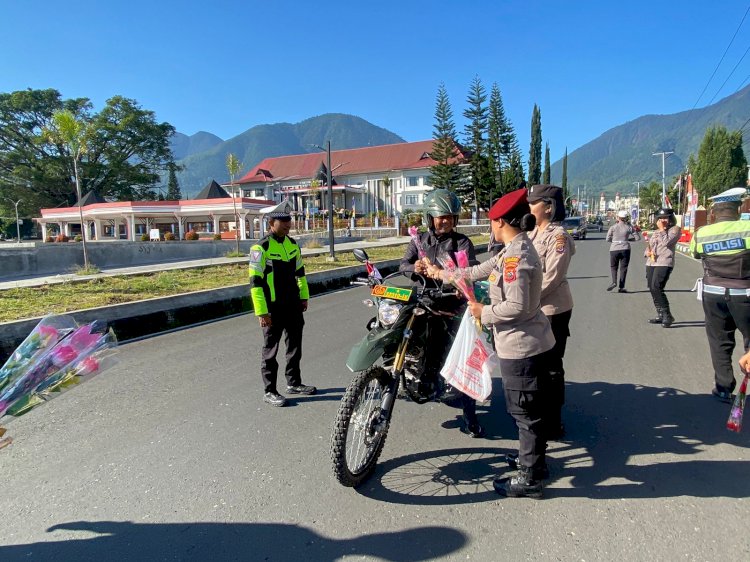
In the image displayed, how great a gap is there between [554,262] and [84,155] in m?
60.1

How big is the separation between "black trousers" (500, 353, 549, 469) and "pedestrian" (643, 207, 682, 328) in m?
5.87

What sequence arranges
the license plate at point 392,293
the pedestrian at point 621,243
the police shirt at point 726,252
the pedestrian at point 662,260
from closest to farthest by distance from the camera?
1. the license plate at point 392,293
2. the police shirt at point 726,252
3. the pedestrian at point 662,260
4. the pedestrian at point 621,243

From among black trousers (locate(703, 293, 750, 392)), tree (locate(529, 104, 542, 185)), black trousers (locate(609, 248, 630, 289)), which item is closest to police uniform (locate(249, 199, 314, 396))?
black trousers (locate(703, 293, 750, 392))

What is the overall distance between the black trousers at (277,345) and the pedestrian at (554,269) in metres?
2.34

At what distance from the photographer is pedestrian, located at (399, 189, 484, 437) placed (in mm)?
3494

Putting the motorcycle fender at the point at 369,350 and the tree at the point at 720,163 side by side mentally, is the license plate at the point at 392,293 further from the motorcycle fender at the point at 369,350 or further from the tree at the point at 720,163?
the tree at the point at 720,163

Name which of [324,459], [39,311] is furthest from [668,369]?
[39,311]

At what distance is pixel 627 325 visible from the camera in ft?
24.4

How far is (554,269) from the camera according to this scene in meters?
3.34

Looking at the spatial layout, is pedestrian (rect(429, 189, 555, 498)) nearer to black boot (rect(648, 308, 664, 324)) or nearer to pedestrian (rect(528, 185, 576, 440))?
pedestrian (rect(528, 185, 576, 440))

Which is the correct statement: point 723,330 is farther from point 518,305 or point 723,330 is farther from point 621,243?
point 621,243

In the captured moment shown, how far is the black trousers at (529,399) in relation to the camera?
2633 millimetres

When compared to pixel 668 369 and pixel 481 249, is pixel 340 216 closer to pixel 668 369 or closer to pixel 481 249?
pixel 481 249

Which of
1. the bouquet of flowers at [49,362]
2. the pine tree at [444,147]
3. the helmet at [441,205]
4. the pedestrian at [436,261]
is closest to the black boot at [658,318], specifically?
the pedestrian at [436,261]
